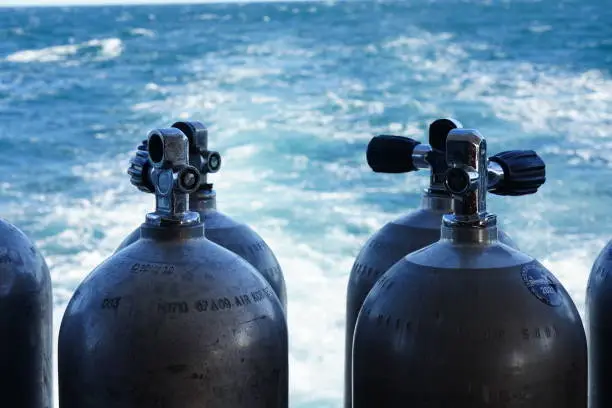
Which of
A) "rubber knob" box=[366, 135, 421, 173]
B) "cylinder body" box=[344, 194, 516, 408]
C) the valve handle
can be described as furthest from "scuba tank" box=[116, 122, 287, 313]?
the valve handle

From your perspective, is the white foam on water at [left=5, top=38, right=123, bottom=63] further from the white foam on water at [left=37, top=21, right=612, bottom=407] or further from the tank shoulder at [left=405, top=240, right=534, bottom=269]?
the tank shoulder at [left=405, top=240, right=534, bottom=269]

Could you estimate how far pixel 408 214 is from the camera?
188 cm

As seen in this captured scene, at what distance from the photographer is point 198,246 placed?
1414 millimetres

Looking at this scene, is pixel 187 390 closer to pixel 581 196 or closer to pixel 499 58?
pixel 581 196

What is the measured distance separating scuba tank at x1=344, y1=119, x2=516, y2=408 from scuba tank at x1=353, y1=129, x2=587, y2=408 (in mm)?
363

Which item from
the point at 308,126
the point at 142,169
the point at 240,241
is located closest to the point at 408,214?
the point at 240,241

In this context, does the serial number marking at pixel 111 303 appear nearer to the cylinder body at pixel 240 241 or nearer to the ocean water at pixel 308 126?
the cylinder body at pixel 240 241

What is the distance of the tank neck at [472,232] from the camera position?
141 cm

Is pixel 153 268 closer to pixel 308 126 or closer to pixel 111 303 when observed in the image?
pixel 111 303

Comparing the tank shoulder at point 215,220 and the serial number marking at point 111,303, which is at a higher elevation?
the tank shoulder at point 215,220

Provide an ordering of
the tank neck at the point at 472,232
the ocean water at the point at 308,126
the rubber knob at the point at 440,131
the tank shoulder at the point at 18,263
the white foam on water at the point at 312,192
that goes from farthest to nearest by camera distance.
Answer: the ocean water at the point at 308,126
the white foam on water at the point at 312,192
the rubber knob at the point at 440,131
the tank shoulder at the point at 18,263
the tank neck at the point at 472,232

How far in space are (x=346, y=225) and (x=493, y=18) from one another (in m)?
20.6

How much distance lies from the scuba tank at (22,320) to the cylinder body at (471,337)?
19.2 inches

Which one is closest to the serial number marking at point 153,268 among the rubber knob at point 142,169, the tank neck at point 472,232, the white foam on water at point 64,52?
the rubber knob at point 142,169
